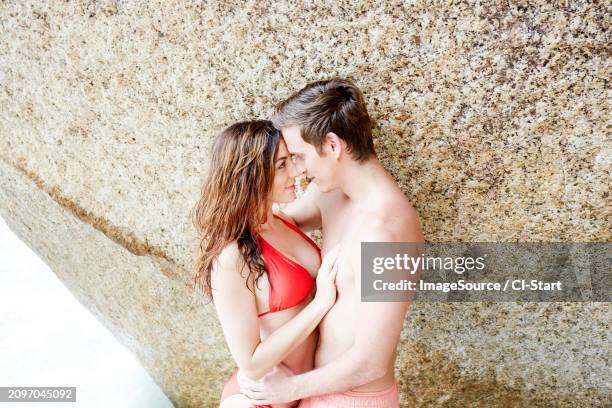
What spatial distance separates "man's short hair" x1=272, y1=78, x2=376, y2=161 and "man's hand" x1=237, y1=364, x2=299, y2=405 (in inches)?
34.8

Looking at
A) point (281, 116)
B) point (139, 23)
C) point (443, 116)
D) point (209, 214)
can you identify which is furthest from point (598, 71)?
point (139, 23)

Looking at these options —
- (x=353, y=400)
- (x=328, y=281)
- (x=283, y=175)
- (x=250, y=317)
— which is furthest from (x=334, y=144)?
(x=353, y=400)

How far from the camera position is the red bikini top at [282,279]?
202 centimetres

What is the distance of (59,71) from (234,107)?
93cm

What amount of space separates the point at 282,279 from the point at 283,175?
15.0 inches

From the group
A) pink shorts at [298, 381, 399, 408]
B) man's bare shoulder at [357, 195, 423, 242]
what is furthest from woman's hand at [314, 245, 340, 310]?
pink shorts at [298, 381, 399, 408]

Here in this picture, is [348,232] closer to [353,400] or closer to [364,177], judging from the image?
[364,177]

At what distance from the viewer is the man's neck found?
2.05m

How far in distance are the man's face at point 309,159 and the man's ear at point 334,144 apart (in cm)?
1

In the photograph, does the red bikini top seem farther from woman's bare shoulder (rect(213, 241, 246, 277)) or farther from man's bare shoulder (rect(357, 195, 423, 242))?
man's bare shoulder (rect(357, 195, 423, 242))

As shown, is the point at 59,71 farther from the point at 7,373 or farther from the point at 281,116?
the point at 7,373

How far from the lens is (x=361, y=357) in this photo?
1976 millimetres

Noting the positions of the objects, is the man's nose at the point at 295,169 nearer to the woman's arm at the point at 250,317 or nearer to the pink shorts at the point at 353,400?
the woman's arm at the point at 250,317

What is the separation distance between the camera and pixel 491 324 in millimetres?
2553
